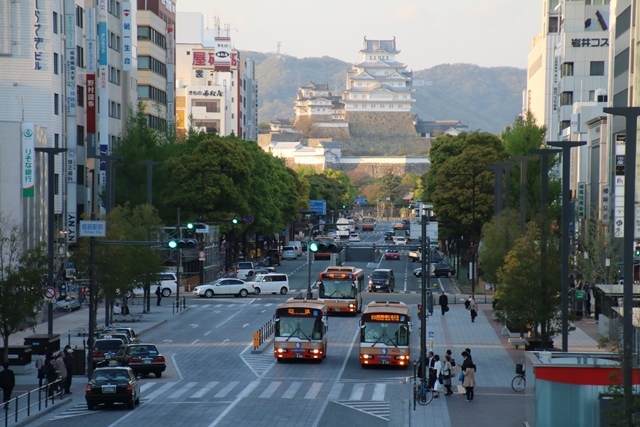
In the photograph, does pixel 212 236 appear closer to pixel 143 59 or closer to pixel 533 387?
pixel 143 59

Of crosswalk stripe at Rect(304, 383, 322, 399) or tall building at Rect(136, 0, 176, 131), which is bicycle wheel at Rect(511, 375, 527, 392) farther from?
tall building at Rect(136, 0, 176, 131)

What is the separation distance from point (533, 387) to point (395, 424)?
16.8ft

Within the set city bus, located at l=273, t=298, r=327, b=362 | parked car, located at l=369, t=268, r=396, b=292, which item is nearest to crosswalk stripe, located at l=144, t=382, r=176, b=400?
city bus, located at l=273, t=298, r=327, b=362

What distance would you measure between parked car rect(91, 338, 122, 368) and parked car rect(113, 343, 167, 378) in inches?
63.5

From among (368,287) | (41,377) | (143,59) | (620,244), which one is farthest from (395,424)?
(143,59)

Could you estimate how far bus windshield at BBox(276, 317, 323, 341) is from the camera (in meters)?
46.2

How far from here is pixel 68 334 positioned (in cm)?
5194

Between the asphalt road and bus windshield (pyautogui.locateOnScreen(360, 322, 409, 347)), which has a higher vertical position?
bus windshield (pyautogui.locateOnScreen(360, 322, 409, 347))

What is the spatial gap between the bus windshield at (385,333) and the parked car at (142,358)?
7.86 meters

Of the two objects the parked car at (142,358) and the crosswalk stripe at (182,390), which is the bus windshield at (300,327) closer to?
the parked car at (142,358)

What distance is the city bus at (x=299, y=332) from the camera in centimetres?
4619

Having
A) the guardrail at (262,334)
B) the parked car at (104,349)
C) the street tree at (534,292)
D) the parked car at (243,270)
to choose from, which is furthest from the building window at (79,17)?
the street tree at (534,292)

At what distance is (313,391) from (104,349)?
9538mm

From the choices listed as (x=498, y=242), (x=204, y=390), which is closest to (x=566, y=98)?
(x=498, y=242)
